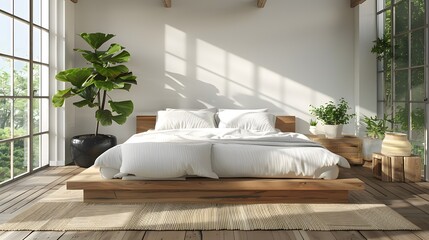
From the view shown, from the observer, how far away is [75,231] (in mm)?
2768

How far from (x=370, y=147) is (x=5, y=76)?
480 cm

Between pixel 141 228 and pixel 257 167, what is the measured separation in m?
1.21

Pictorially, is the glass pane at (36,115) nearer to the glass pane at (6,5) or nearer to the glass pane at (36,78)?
the glass pane at (36,78)

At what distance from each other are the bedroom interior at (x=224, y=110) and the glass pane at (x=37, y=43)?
0.01 metres

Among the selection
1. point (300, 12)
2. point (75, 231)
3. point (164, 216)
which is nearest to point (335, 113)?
point (300, 12)

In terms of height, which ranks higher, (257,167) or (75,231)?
(257,167)

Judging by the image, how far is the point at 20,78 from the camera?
457cm

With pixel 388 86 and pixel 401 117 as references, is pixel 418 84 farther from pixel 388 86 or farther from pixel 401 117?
pixel 388 86

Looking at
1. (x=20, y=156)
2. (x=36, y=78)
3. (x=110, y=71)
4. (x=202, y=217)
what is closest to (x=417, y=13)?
(x=202, y=217)

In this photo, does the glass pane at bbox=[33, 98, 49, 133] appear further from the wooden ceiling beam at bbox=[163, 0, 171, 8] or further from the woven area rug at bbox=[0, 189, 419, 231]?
the wooden ceiling beam at bbox=[163, 0, 171, 8]

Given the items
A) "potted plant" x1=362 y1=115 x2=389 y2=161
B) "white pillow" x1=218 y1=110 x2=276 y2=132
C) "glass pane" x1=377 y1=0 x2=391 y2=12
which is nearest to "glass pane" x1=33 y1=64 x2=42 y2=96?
"white pillow" x1=218 y1=110 x2=276 y2=132

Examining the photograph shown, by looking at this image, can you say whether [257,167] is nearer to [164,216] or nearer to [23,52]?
[164,216]

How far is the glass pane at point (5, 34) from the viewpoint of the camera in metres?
4.13

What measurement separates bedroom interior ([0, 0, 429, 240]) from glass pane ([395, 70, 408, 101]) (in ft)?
0.09
